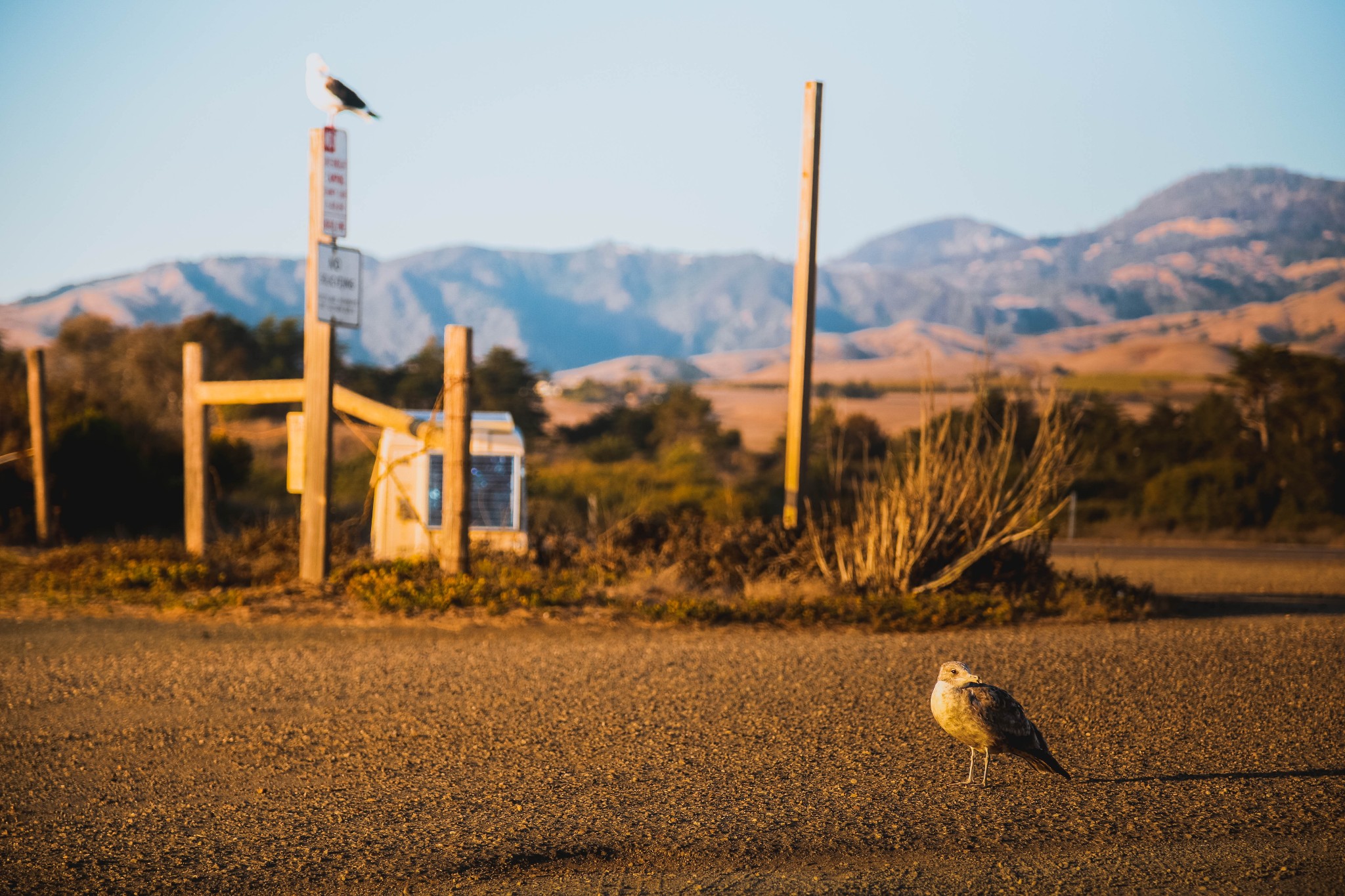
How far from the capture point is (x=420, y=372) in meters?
41.9

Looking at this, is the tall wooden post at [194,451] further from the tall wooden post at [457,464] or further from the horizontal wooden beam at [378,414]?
the tall wooden post at [457,464]

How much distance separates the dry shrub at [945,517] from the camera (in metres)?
9.67

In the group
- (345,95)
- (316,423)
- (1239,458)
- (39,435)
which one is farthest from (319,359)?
(1239,458)

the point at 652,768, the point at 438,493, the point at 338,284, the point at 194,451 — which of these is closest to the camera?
the point at 652,768

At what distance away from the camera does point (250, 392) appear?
36.3 ft

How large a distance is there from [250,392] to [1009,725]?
8697 mm

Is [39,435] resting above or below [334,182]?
below

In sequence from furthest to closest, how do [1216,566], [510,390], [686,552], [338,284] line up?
[510,390]
[1216,566]
[686,552]
[338,284]

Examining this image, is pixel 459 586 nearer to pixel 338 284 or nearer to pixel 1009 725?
pixel 338 284

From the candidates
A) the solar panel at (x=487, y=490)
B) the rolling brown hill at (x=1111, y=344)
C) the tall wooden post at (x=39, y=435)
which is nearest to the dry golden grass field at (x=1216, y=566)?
the solar panel at (x=487, y=490)

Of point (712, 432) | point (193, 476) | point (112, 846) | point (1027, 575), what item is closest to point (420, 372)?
point (712, 432)

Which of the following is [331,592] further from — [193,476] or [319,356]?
[193,476]

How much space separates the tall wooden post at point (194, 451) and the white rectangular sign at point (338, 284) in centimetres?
250

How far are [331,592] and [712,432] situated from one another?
88.0ft
